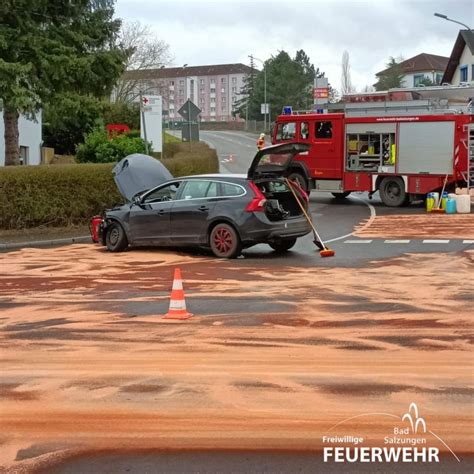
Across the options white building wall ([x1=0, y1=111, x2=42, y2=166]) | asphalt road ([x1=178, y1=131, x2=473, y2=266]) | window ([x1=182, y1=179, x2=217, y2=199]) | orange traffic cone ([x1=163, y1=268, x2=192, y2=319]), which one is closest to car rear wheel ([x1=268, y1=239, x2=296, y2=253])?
asphalt road ([x1=178, y1=131, x2=473, y2=266])

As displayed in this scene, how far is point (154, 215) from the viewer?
14289mm

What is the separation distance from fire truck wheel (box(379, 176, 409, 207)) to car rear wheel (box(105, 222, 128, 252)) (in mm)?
11357

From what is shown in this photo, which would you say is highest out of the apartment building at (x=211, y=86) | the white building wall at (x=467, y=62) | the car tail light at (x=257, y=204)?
the apartment building at (x=211, y=86)

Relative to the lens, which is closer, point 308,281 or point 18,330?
point 18,330

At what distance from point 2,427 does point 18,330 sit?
2.99 metres

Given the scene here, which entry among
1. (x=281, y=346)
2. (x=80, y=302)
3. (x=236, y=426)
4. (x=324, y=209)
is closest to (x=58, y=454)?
(x=236, y=426)

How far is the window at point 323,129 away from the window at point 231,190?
38.8 ft

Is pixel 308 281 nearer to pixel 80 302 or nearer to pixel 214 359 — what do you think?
pixel 80 302

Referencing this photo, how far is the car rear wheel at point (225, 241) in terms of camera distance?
13273 mm

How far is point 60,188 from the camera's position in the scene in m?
18.2

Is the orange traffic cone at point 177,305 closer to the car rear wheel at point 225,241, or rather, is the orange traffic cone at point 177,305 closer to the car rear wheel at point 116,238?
the car rear wheel at point 225,241

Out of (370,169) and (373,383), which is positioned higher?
(370,169)

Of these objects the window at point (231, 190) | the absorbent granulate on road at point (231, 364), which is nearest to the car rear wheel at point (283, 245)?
the window at point (231, 190)

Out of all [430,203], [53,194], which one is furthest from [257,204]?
[430,203]
